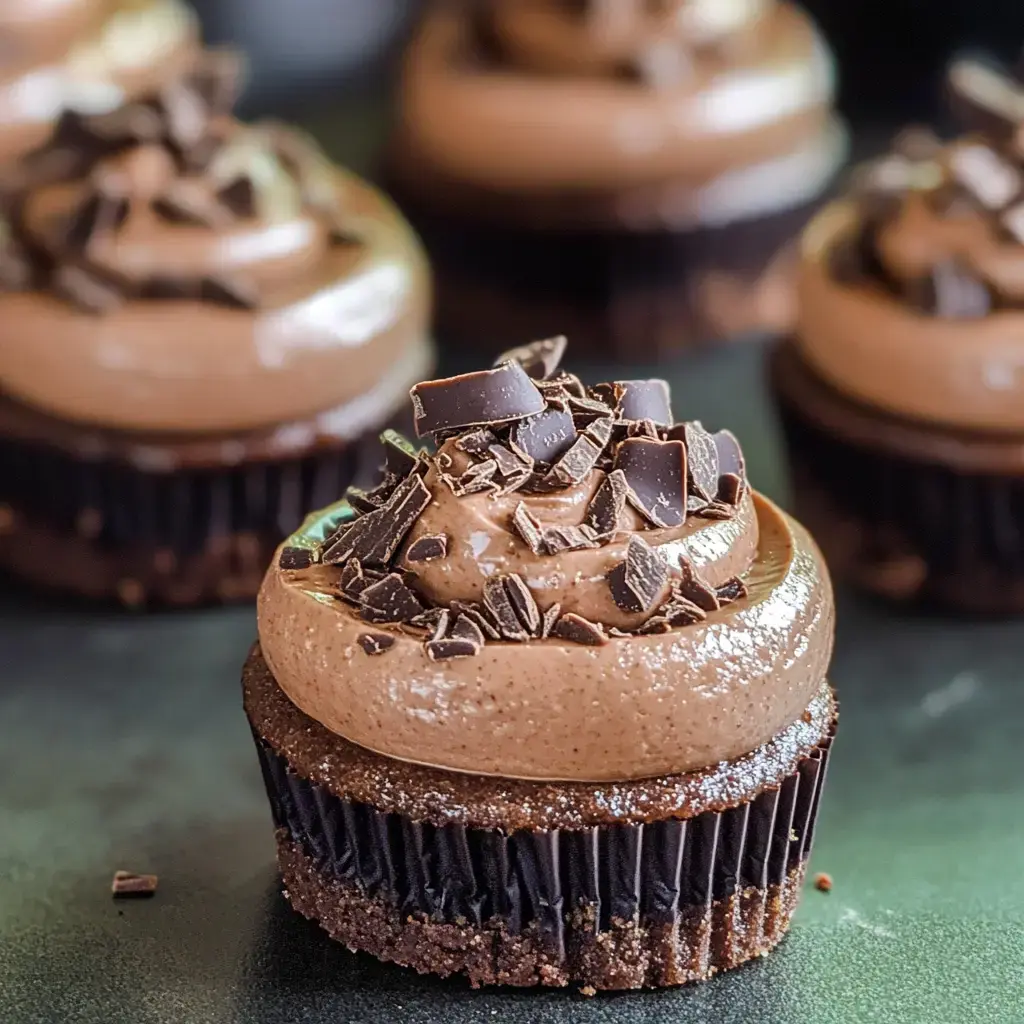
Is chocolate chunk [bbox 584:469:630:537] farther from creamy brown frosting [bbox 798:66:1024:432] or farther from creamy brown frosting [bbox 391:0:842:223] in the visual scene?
creamy brown frosting [bbox 391:0:842:223]

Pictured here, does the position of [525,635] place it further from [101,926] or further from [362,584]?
[101,926]

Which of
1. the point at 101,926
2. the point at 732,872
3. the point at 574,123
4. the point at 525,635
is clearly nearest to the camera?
the point at 525,635

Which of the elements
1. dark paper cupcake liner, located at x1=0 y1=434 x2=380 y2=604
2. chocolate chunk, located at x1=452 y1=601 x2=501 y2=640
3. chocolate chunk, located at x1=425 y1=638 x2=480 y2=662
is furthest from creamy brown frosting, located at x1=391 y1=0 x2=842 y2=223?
chocolate chunk, located at x1=425 y1=638 x2=480 y2=662

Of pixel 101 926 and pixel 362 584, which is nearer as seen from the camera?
pixel 362 584

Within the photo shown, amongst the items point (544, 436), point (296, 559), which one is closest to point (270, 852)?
point (296, 559)

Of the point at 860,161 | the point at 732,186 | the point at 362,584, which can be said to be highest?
the point at 362,584

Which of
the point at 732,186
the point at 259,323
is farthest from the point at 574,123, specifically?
the point at 259,323
